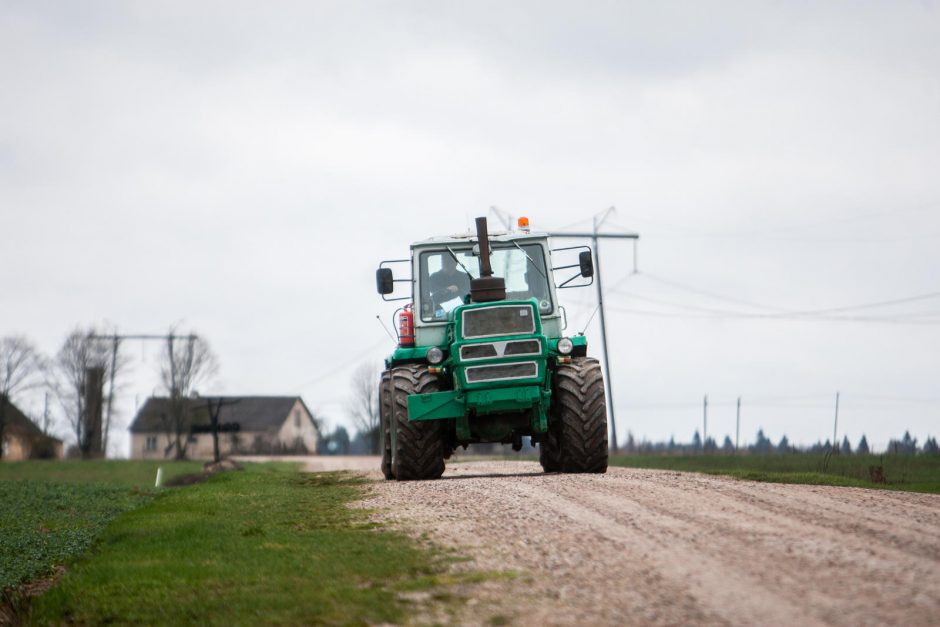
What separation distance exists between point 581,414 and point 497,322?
1.74 metres

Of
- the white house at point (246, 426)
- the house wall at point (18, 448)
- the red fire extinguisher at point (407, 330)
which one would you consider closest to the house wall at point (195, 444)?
the white house at point (246, 426)

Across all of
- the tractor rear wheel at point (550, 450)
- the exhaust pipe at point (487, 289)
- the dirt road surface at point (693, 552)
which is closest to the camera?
the dirt road surface at point (693, 552)

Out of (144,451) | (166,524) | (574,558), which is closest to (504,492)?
(166,524)

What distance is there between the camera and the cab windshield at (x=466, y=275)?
60.6 feet

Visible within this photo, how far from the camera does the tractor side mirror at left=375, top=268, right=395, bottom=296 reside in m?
18.2

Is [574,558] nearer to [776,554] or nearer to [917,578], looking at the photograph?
[776,554]

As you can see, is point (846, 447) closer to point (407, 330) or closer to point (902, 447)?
point (902, 447)

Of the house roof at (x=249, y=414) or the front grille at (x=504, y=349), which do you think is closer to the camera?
the front grille at (x=504, y=349)

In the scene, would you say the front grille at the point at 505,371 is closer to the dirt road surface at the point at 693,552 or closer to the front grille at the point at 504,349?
the front grille at the point at 504,349

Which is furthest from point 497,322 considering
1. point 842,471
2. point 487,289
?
point 842,471

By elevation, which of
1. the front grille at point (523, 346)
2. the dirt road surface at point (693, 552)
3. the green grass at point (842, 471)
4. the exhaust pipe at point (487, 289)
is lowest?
the dirt road surface at point (693, 552)

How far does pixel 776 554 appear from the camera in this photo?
874 cm

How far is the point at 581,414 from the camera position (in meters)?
17.2

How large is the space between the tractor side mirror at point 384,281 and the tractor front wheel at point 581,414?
2776 mm
